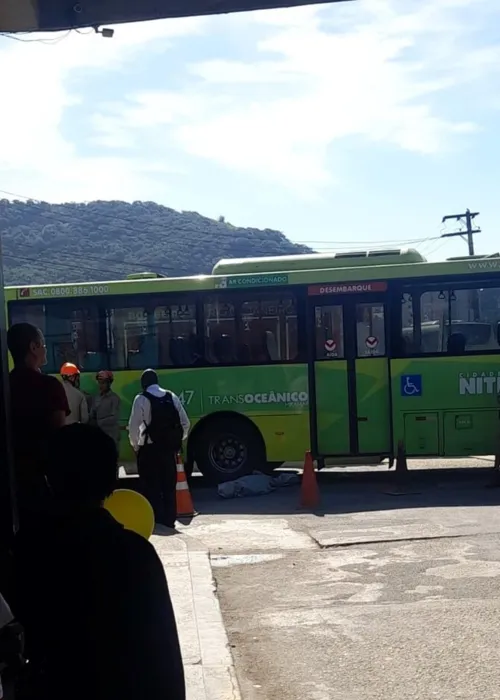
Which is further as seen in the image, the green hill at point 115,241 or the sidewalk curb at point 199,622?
the green hill at point 115,241

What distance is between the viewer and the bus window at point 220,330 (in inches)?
579

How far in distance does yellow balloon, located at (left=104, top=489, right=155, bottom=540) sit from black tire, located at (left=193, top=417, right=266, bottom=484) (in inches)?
427

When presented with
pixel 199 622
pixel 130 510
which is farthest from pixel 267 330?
pixel 130 510

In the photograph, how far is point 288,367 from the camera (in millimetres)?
14492

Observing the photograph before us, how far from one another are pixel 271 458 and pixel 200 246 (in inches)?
4427

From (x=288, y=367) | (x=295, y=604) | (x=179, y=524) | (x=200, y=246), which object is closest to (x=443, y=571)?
(x=295, y=604)

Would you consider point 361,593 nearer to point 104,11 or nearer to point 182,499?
point 182,499

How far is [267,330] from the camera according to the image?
14672mm

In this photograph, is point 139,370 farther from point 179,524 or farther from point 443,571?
point 443,571

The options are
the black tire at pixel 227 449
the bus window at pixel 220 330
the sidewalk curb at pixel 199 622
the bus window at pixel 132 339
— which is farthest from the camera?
the bus window at pixel 132 339

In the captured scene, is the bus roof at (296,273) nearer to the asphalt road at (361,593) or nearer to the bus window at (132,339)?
the bus window at (132,339)

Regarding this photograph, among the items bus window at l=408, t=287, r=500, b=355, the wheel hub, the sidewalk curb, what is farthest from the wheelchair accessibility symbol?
the sidewalk curb

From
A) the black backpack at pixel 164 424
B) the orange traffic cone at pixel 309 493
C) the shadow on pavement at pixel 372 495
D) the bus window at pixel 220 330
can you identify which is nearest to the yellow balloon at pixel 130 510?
the black backpack at pixel 164 424

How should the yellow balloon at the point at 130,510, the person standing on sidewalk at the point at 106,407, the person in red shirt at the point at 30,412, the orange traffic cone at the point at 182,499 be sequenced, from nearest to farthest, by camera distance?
the yellow balloon at the point at 130,510
the person in red shirt at the point at 30,412
the orange traffic cone at the point at 182,499
the person standing on sidewalk at the point at 106,407
